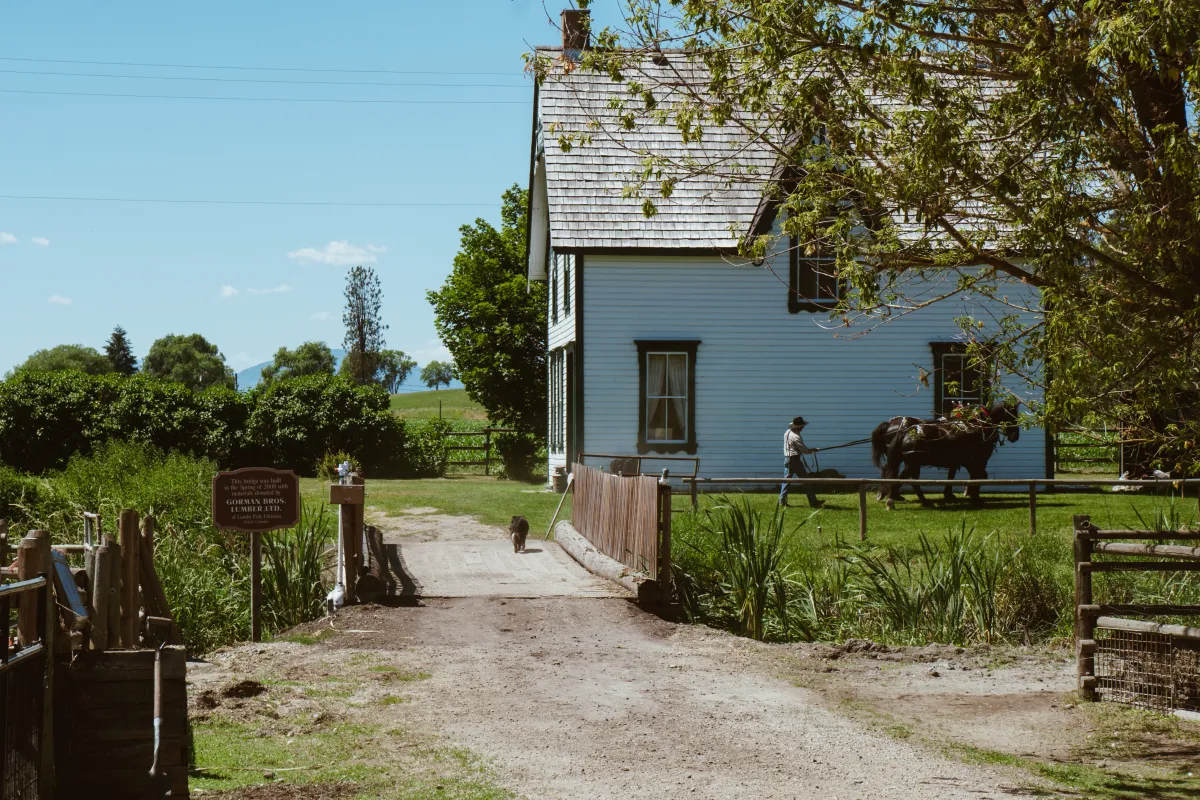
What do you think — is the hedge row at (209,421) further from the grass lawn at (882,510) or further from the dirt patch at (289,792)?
the dirt patch at (289,792)

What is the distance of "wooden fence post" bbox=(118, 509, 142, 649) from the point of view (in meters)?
9.05

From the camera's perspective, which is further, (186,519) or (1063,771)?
(186,519)

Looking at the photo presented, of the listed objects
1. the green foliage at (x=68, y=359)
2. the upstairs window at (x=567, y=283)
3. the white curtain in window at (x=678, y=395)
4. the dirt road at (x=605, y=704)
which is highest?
the green foliage at (x=68, y=359)

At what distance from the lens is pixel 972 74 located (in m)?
8.64

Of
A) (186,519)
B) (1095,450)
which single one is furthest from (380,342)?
(186,519)

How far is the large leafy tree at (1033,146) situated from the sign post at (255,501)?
529 cm

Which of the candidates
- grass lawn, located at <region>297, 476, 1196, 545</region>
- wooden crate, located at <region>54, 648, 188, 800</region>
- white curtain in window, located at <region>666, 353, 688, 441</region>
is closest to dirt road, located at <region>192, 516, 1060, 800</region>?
wooden crate, located at <region>54, 648, 188, 800</region>

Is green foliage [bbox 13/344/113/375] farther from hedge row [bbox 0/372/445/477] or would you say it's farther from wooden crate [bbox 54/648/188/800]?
wooden crate [bbox 54/648/188/800]

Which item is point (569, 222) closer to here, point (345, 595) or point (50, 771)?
point (345, 595)

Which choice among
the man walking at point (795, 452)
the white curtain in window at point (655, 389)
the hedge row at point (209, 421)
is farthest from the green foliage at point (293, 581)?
the hedge row at point (209, 421)

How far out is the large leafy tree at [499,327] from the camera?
3969 cm

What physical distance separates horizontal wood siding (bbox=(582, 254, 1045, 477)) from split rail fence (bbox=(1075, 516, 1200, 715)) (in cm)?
1637

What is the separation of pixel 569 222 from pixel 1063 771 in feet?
65.2

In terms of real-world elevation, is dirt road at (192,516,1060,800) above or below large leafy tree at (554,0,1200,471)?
below
